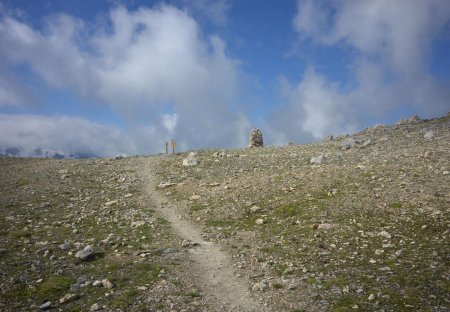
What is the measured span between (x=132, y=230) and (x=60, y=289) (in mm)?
8064

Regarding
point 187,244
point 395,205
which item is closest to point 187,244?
point 187,244

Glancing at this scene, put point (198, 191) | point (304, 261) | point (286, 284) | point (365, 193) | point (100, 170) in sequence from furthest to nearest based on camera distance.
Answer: point (100, 170), point (198, 191), point (365, 193), point (304, 261), point (286, 284)

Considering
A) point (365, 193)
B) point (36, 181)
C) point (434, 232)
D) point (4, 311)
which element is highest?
point (36, 181)

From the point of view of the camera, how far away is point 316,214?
2270 centimetres

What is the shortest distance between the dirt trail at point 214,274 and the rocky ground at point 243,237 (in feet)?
0.27

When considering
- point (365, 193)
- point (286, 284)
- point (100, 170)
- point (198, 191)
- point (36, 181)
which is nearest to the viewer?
point (286, 284)

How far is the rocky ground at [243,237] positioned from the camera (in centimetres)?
1423

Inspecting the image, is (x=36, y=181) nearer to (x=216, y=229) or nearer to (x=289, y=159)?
(x=216, y=229)

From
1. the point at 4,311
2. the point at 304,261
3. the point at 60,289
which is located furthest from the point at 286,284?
the point at 4,311

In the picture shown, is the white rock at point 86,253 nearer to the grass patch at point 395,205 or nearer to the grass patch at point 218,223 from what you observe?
the grass patch at point 218,223

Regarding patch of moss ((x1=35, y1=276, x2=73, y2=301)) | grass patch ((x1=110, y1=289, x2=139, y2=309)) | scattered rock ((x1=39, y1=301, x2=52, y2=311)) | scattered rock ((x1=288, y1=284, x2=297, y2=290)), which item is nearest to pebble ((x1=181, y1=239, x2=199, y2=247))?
grass patch ((x1=110, y1=289, x2=139, y2=309))

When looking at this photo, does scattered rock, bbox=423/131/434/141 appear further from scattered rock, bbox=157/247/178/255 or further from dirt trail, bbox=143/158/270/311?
scattered rock, bbox=157/247/178/255

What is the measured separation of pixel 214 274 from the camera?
55.6ft

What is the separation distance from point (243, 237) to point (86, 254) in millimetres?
9227
